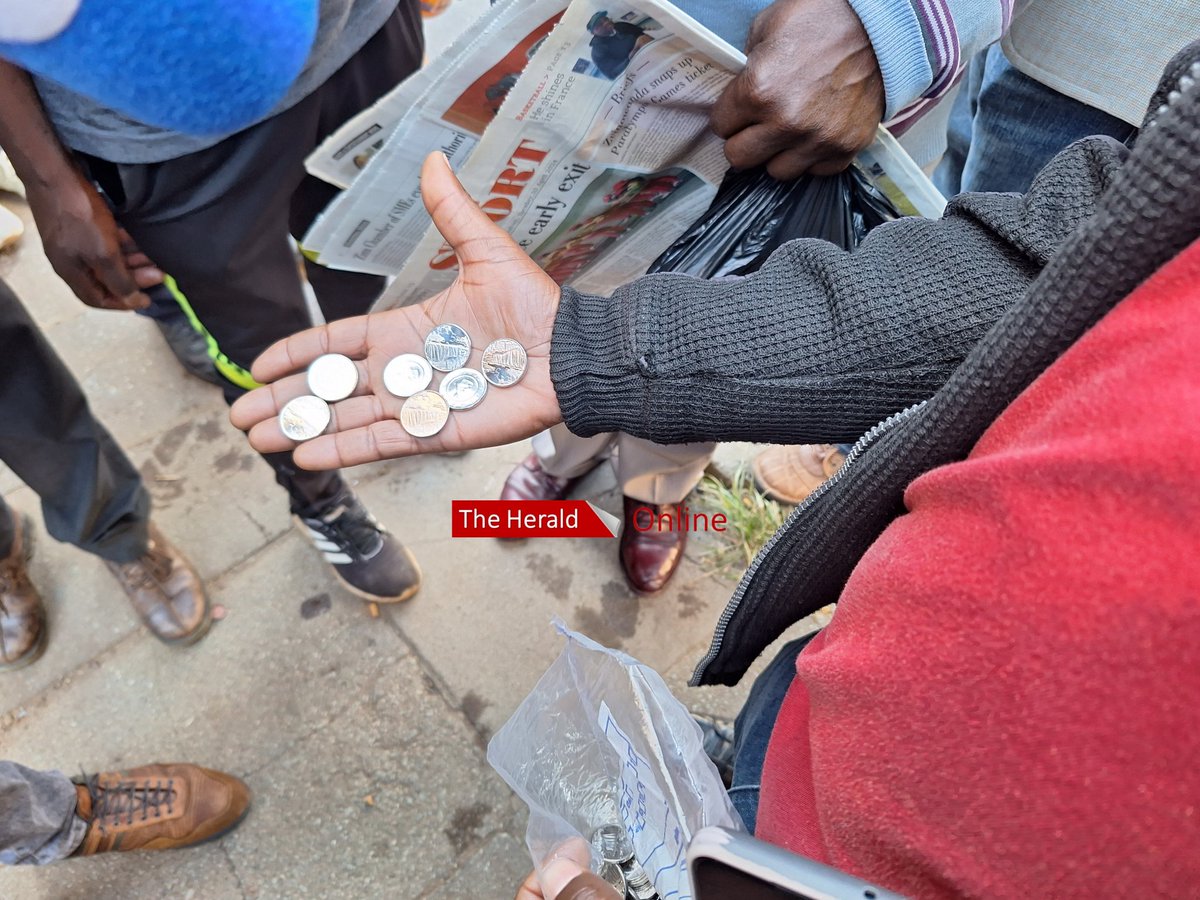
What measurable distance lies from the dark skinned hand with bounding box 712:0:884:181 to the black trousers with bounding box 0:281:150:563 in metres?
1.52

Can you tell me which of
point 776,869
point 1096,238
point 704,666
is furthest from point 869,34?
point 776,869

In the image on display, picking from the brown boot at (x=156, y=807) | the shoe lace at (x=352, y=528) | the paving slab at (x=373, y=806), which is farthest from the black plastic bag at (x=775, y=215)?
the brown boot at (x=156, y=807)

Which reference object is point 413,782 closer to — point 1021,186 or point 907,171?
point 907,171

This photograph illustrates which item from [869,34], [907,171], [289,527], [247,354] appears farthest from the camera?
[289,527]

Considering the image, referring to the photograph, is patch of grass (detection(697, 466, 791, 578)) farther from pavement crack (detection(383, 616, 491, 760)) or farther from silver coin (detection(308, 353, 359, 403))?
silver coin (detection(308, 353, 359, 403))

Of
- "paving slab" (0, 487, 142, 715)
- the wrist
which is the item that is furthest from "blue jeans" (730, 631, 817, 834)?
"paving slab" (0, 487, 142, 715)

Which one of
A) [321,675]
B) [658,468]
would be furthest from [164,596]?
[658,468]

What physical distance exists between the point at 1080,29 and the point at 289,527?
2.34m

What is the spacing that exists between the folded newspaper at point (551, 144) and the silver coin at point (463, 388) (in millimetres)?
256

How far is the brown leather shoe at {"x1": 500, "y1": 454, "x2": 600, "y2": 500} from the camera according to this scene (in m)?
2.33

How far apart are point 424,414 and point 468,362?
0.43ft

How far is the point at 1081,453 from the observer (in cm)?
49

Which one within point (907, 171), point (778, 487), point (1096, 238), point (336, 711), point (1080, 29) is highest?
point (1080, 29)

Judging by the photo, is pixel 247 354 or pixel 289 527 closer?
pixel 247 354
